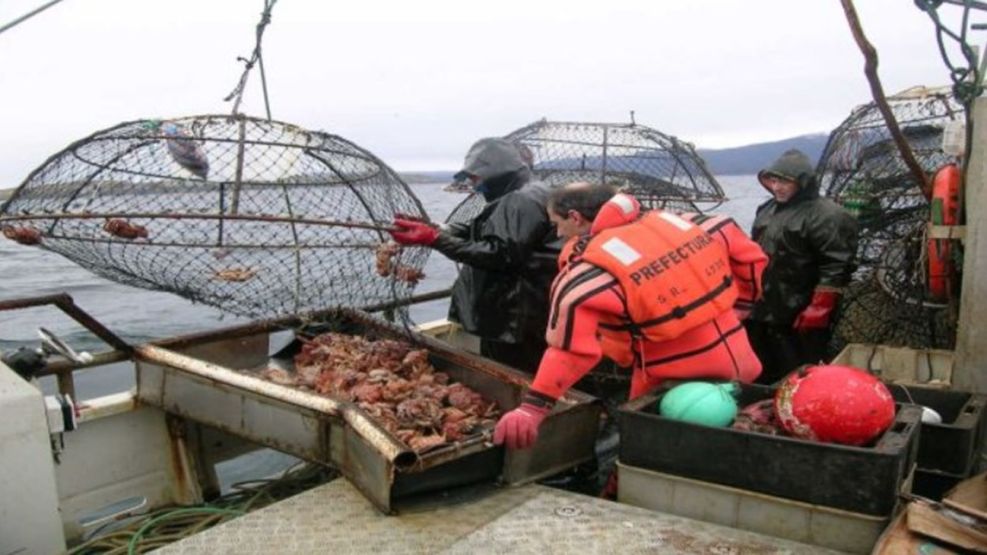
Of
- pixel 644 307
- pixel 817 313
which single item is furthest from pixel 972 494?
pixel 817 313

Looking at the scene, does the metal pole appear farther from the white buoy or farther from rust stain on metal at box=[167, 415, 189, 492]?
rust stain on metal at box=[167, 415, 189, 492]

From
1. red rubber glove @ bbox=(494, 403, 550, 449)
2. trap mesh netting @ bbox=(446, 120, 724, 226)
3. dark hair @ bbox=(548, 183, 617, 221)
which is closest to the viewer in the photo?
red rubber glove @ bbox=(494, 403, 550, 449)

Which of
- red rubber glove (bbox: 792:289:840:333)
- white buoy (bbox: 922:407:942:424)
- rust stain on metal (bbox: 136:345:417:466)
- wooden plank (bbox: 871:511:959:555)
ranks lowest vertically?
wooden plank (bbox: 871:511:959:555)

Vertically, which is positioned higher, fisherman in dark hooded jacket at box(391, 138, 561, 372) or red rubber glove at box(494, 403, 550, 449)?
fisherman in dark hooded jacket at box(391, 138, 561, 372)

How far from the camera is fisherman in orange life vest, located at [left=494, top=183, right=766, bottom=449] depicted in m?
3.13

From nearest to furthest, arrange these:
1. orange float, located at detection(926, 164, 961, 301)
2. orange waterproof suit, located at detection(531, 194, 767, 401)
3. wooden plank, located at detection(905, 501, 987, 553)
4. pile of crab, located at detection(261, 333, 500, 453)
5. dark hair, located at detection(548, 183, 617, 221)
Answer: wooden plank, located at detection(905, 501, 987, 553) → orange waterproof suit, located at detection(531, 194, 767, 401) → dark hair, located at detection(548, 183, 617, 221) → pile of crab, located at detection(261, 333, 500, 453) → orange float, located at detection(926, 164, 961, 301)

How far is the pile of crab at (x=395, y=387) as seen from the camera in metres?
3.94

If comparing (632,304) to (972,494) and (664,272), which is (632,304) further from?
(972,494)

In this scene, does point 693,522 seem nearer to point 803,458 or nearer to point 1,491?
point 803,458

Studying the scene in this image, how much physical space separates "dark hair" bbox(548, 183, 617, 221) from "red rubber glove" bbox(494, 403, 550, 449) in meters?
0.91

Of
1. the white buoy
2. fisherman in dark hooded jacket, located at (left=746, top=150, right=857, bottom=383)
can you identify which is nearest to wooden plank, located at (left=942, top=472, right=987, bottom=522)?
the white buoy

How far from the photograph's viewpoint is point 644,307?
10.6 ft

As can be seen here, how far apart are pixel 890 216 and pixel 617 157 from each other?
3.34 metres

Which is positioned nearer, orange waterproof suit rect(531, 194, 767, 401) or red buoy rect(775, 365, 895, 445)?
red buoy rect(775, 365, 895, 445)
